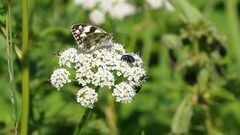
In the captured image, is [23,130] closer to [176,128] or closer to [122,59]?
[122,59]

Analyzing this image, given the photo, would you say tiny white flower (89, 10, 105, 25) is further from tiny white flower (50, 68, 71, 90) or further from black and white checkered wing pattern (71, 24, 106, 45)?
tiny white flower (50, 68, 71, 90)

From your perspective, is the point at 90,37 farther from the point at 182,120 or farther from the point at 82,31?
the point at 182,120

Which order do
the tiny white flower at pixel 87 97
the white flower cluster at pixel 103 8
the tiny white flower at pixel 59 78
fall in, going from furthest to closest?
the white flower cluster at pixel 103 8, the tiny white flower at pixel 59 78, the tiny white flower at pixel 87 97

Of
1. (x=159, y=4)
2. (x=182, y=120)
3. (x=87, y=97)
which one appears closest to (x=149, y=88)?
(x=159, y=4)

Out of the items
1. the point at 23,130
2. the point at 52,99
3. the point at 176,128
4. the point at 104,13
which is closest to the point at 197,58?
the point at 176,128

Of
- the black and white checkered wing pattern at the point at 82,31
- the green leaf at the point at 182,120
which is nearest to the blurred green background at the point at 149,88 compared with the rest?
the green leaf at the point at 182,120

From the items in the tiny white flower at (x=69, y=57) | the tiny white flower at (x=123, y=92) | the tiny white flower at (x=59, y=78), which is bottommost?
the tiny white flower at (x=123, y=92)

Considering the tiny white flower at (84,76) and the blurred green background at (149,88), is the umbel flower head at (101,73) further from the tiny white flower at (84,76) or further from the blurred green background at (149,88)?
the blurred green background at (149,88)
